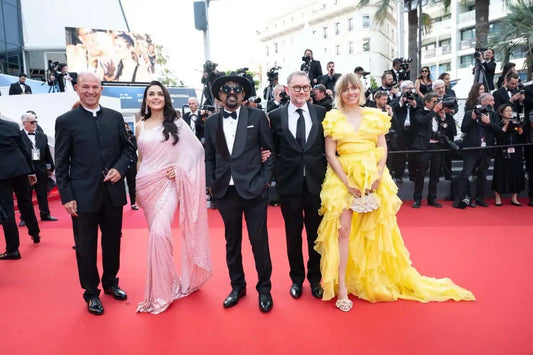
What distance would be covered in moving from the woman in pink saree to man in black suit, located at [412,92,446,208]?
15.0 ft

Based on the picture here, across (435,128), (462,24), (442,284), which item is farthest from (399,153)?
(462,24)

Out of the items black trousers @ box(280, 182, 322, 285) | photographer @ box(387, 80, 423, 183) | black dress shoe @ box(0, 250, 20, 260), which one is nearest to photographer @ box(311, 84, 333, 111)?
photographer @ box(387, 80, 423, 183)

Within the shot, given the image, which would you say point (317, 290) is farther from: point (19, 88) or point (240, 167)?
point (19, 88)

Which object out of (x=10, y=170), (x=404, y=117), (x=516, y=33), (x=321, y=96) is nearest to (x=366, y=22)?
(x=516, y=33)

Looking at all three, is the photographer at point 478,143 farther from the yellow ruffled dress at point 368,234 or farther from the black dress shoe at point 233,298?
the black dress shoe at point 233,298

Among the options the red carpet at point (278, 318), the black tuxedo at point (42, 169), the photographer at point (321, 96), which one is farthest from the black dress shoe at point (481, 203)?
the black tuxedo at point (42, 169)

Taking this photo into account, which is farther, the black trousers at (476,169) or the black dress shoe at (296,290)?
the black trousers at (476,169)

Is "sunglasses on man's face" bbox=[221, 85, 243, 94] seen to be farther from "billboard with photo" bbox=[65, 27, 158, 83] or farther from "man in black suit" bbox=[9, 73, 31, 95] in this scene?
"billboard with photo" bbox=[65, 27, 158, 83]

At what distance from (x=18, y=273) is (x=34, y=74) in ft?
83.4

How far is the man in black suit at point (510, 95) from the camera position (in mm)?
7023

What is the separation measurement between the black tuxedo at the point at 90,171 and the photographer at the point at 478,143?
18.3 feet

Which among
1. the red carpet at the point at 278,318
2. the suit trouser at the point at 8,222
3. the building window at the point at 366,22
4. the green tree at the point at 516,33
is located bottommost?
the red carpet at the point at 278,318

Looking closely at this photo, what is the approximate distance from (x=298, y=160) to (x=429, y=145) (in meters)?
4.48

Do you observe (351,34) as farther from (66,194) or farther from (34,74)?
(66,194)
